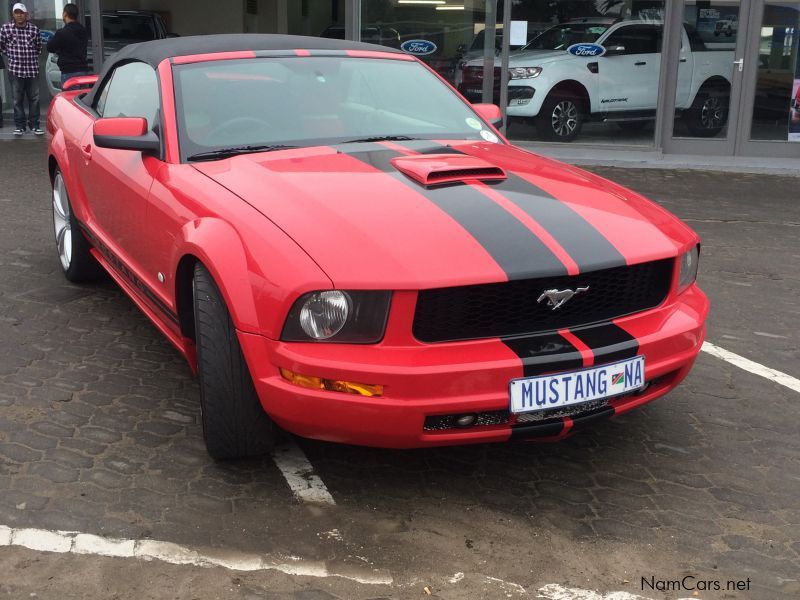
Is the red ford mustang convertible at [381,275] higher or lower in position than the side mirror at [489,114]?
lower

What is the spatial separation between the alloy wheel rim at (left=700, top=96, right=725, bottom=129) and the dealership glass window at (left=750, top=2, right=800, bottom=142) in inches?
16.6

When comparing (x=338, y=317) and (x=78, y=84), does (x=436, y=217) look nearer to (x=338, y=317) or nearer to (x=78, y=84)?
(x=338, y=317)

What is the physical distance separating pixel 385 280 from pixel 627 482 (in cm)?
126

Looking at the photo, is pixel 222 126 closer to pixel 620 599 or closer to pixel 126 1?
pixel 620 599

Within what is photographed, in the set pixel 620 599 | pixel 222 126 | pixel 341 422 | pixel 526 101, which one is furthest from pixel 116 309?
pixel 526 101

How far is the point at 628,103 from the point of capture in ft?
40.1

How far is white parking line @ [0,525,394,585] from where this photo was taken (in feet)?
9.14

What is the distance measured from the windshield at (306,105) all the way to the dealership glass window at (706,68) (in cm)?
836

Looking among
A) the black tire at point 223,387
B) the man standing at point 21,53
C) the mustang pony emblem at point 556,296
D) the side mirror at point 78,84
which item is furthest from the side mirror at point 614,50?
the black tire at point 223,387

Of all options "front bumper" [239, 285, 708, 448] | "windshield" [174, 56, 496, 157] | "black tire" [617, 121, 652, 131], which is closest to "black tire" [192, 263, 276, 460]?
"front bumper" [239, 285, 708, 448]

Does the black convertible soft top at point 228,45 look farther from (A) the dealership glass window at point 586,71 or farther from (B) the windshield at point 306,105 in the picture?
(A) the dealership glass window at point 586,71

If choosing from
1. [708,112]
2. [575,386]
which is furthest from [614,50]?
[575,386]

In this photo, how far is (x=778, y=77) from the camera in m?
12.0

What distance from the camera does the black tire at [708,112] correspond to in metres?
12.1
